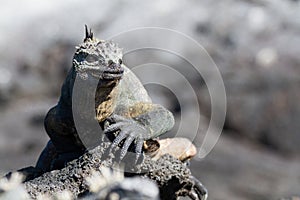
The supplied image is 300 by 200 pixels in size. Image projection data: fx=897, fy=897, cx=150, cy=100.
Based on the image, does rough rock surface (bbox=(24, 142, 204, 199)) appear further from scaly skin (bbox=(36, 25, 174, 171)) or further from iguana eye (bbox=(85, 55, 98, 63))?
iguana eye (bbox=(85, 55, 98, 63))

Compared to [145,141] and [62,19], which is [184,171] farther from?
[62,19]

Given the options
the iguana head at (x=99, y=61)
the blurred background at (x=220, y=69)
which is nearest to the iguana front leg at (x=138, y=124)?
the iguana head at (x=99, y=61)

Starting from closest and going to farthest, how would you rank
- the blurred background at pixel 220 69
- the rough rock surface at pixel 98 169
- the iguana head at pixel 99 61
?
the iguana head at pixel 99 61 → the rough rock surface at pixel 98 169 → the blurred background at pixel 220 69

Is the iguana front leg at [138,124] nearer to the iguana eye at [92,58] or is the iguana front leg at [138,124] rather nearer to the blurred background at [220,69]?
the iguana eye at [92,58]

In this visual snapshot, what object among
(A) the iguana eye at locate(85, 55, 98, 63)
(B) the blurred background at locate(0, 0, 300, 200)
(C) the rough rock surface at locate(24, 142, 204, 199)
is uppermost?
(B) the blurred background at locate(0, 0, 300, 200)

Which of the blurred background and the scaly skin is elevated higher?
the blurred background

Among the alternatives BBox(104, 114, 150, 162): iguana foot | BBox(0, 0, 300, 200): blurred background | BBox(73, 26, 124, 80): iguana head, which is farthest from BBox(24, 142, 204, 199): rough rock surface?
BBox(0, 0, 300, 200): blurred background

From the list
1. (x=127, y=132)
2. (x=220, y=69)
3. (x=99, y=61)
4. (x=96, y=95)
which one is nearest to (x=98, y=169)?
(x=127, y=132)
